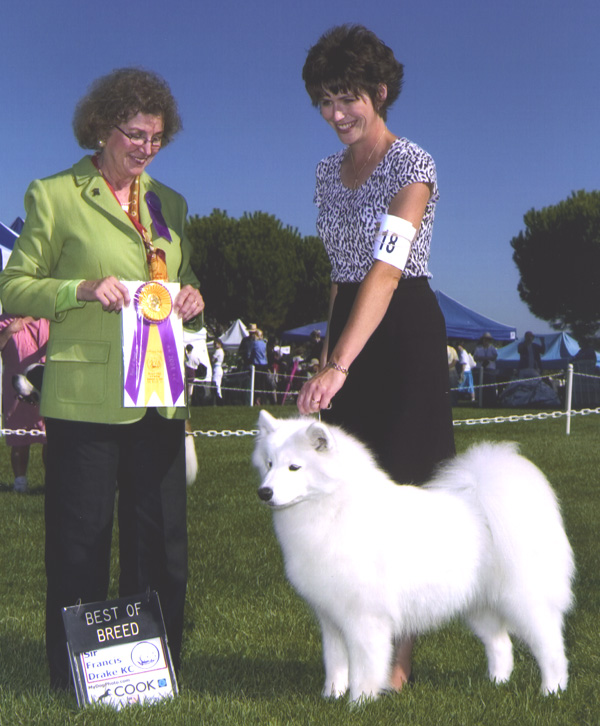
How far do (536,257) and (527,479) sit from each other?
3728 cm

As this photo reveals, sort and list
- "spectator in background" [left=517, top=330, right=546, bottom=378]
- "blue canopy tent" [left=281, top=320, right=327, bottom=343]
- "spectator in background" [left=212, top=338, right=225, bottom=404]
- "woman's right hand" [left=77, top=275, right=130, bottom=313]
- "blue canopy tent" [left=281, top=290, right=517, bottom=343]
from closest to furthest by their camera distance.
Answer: "woman's right hand" [left=77, top=275, right=130, bottom=313] → "spectator in background" [left=517, top=330, right=546, bottom=378] → "spectator in background" [left=212, top=338, right=225, bottom=404] → "blue canopy tent" [left=281, top=290, right=517, bottom=343] → "blue canopy tent" [left=281, top=320, right=327, bottom=343]

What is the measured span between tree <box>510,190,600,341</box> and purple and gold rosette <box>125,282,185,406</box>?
1439 inches

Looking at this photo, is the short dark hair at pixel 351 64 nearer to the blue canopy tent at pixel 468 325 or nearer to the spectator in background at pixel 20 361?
the spectator in background at pixel 20 361

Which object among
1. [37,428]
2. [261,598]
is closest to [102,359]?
A: [261,598]

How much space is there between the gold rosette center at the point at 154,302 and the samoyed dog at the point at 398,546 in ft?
1.64

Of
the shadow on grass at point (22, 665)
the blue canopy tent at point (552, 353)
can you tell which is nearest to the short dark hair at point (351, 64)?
the shadow on grass at point (22, 665)

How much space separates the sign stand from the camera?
255cm

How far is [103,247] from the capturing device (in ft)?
8.32

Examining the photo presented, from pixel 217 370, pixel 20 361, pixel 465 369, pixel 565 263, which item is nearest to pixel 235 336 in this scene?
pixel 217 370

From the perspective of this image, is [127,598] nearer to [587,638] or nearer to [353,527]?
[353,527]

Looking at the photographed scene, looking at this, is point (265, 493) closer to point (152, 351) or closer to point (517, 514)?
point (152, 351)

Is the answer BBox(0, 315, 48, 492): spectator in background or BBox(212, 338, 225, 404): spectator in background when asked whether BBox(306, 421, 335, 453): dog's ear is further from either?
BBox(212, 338, 225, 404): spectator in background

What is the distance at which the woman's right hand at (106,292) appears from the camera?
7.82 ft

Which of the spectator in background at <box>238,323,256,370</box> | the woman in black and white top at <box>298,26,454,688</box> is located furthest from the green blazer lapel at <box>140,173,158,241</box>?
the spectator in background at <box>238,323,256,370</box>
